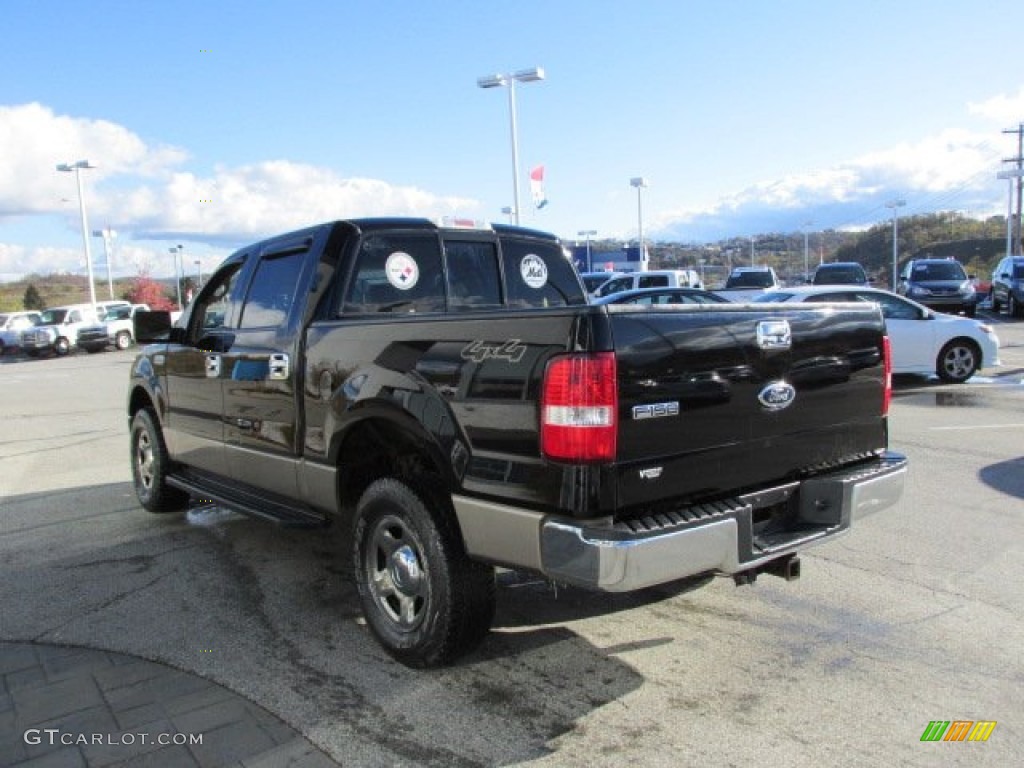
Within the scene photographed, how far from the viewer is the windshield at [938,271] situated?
26.2 meters

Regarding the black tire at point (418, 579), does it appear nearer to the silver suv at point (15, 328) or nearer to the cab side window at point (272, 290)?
the cab side window at point (272, 290)

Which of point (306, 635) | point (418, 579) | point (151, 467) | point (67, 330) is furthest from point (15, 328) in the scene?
point (418, 579)

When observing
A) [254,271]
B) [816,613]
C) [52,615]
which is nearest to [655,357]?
Result: [816,613]

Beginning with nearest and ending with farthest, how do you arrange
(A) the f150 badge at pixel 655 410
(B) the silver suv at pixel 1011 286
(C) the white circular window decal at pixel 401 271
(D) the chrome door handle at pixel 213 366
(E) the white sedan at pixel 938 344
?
(A) the f150 badge at pixel 655 410, (C) the white circular window decal at pixel 401 271, (D) the chrome door handle at pixel 213 366, (E) the white sedan at pixel 938 344, (B) the silver suv at pixel 1011 286

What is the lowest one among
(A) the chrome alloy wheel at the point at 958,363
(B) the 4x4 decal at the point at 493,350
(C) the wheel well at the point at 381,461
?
(A) the chrome alloy wheel at the point at 958,363

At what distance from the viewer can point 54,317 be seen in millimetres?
35750

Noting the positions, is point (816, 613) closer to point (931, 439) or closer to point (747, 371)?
point (747, 371)

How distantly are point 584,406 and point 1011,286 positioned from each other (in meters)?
29.6

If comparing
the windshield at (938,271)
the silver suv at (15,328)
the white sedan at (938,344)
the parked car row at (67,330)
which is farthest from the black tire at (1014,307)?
the silver suv at (15,328)

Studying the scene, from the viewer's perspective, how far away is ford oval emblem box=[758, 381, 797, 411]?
3.47 metres

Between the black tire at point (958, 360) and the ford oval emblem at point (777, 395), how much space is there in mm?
10678

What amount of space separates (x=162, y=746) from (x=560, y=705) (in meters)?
1.52

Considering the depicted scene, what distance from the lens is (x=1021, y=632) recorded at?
12.7 ft

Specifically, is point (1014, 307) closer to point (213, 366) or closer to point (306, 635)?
point (213, 366)
